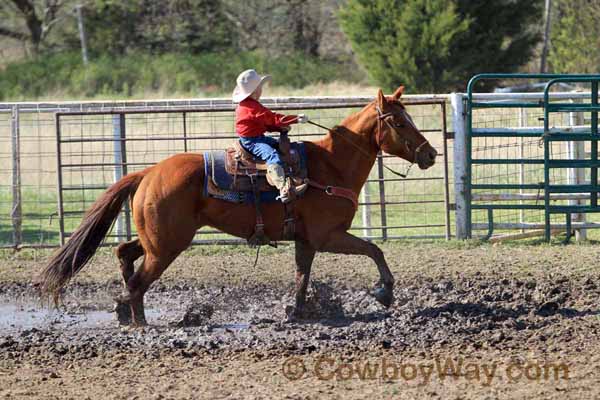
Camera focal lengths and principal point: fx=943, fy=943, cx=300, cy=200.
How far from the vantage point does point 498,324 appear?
7.36m

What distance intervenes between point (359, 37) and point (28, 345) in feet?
81.7

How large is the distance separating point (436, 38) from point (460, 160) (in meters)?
18.7

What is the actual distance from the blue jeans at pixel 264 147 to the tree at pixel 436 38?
21.7m

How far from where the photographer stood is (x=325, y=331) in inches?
286

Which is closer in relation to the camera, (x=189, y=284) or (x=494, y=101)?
(x=189, y=284)

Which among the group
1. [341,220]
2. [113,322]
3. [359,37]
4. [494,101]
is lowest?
[113,322]

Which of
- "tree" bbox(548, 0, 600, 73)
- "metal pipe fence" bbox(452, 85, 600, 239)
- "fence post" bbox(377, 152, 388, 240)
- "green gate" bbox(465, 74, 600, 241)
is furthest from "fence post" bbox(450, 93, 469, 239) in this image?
"tree" bbox(548, 0, 600, 73)

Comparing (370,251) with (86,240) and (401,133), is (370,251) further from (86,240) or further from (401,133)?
(86,240)

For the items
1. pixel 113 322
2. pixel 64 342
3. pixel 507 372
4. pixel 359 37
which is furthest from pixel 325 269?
pixel 359 37

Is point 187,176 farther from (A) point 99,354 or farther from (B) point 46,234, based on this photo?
(B) point 46,234

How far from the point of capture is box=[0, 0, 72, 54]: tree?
3862 cm

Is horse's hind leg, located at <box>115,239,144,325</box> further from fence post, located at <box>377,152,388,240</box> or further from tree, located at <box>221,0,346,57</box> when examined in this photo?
tree, located at <box>221,0,346,57</box>

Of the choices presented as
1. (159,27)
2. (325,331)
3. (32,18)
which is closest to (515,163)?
(325,331)

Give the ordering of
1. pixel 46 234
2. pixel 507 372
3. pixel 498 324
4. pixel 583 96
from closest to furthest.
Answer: pixel 507 372 < pixel 498 324 < pixel 583 96 < pixel 46 234
